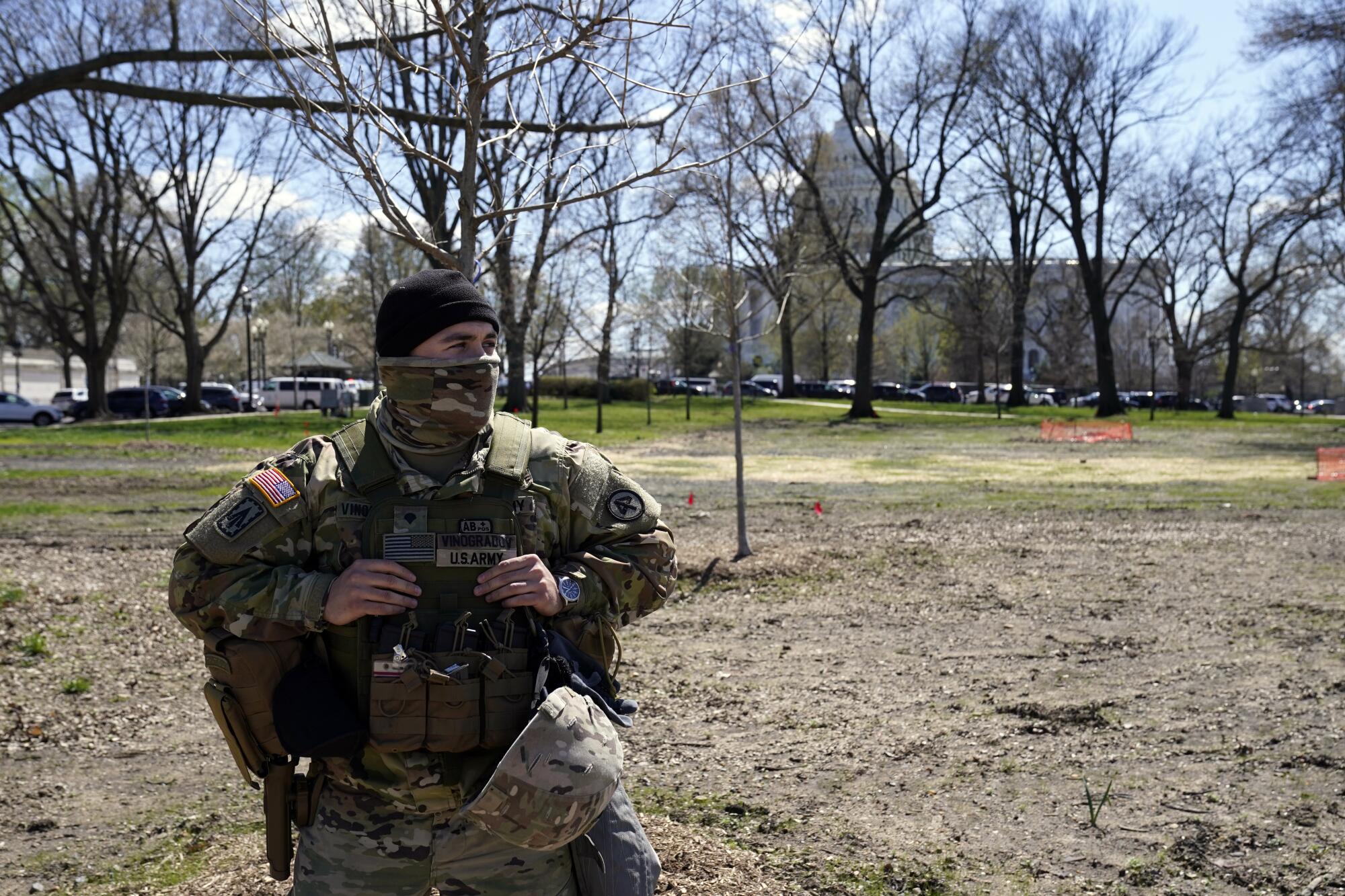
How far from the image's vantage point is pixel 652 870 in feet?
8.84

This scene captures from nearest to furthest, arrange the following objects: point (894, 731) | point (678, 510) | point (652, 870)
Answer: point (652, 870), point (894, 731), point (678, 510)

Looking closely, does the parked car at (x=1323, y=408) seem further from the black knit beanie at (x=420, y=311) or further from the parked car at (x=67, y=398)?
the black knit beanie at (x=420, y=311)

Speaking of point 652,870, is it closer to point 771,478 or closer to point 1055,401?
point 771,478

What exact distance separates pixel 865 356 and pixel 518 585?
146 feet

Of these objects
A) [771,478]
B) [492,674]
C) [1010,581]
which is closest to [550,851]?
[492,674]

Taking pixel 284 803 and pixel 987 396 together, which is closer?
pixel 284 803

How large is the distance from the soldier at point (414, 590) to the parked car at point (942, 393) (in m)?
75.0

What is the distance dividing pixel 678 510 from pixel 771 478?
5.77 metres

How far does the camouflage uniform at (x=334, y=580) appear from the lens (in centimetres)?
248

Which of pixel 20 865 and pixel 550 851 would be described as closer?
pixel 550 851

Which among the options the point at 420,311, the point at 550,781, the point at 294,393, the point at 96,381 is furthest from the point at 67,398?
the point at 550,781

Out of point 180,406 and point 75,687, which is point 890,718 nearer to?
point 75,687

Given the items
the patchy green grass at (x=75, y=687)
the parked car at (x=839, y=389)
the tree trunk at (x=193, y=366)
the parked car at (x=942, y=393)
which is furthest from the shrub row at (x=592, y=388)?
the patchy green grass at (x=75, y=687)

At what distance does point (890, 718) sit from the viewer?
18.9ft
